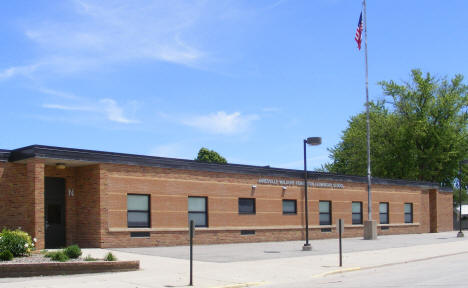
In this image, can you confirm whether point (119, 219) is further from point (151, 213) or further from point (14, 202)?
point (14, 202)

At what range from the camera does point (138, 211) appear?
2673cm

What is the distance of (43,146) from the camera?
76.2ft

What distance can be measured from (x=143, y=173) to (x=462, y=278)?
1598 centimetres

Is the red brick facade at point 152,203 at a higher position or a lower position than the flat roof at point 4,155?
lower

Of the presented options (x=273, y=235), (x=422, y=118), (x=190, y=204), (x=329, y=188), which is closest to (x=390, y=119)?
(x=422, y=118)

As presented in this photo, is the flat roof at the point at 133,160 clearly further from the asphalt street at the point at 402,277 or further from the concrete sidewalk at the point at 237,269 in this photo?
the asphalt street at the point at 402,277

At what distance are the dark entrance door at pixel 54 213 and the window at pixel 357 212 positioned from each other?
70.1ft

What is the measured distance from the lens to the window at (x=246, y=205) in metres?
31.7

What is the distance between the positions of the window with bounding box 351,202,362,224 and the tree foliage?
2141cm

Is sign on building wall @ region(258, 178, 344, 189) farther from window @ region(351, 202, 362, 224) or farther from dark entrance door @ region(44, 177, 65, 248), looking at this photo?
dark entrance door @ region(44, 177, 65, 248)

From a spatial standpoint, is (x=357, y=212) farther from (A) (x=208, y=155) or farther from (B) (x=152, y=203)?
(A) (x=208, y=155)

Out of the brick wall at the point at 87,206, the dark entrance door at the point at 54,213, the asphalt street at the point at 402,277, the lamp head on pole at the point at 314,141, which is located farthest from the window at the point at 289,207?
the asphalt street at the point at 402,277

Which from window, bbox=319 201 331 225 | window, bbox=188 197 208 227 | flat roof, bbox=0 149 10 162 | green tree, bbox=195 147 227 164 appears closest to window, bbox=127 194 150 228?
window, bbox=188 197 208 227

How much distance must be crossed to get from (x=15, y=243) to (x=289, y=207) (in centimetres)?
2009
